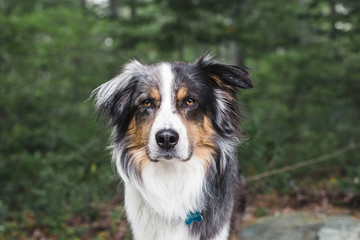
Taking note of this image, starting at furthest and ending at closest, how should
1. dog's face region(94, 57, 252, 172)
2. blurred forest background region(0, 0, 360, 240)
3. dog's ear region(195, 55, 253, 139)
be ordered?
blurred forest background region(0, 0, 360, 240) → dog's ear region(195, 55, 253, 139) → dog's face region(94, 57, 252, 172)

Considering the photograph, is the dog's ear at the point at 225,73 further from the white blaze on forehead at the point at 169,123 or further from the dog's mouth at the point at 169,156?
the dog's mouth at the point at 169,156

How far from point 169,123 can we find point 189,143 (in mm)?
271

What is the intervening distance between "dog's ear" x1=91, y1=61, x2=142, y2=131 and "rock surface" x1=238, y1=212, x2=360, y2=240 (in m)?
2.21

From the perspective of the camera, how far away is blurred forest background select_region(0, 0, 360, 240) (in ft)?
17.7

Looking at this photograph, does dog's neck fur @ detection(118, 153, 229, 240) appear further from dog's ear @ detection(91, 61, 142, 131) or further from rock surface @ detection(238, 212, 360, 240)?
rock surface @ detection(238, 212, 360, 240)

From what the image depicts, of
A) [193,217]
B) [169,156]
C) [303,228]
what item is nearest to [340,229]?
[303,228]

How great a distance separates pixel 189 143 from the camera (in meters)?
2.97

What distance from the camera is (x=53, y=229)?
201 inches

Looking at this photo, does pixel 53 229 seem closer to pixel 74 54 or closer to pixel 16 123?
pixel 16 123

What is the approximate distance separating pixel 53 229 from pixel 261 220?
2723 mm

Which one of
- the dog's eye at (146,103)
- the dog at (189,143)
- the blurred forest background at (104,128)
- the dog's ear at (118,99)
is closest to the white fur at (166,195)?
the dog at (189,143)

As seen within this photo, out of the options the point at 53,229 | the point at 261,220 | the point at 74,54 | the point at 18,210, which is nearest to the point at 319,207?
the point at 261,220

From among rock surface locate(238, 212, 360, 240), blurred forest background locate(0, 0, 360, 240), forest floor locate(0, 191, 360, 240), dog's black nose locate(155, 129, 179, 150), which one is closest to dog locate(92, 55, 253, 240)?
dog's black nose locate(155, 129, 179, 150)

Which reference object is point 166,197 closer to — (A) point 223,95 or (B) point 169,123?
(B) point 169,123
